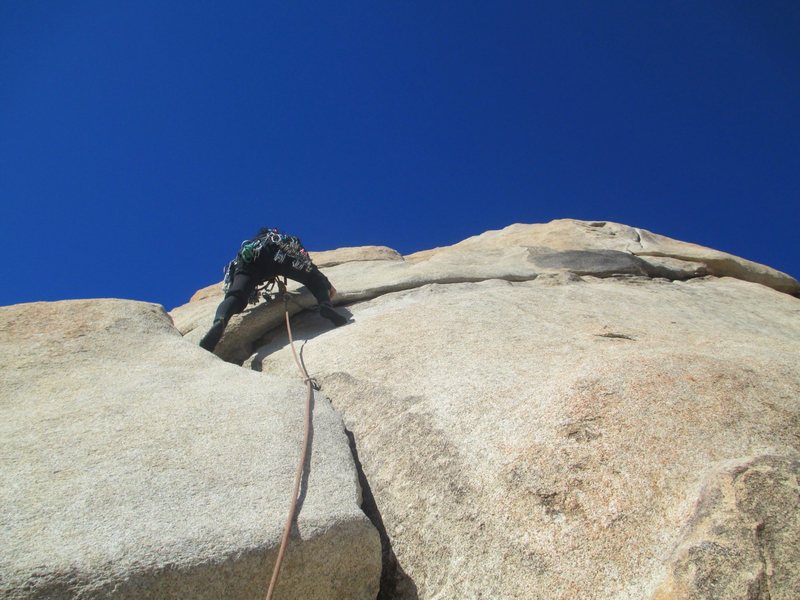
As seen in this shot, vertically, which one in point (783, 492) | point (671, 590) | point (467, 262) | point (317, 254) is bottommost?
point (671, 590)

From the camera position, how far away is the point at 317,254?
11.7 meters

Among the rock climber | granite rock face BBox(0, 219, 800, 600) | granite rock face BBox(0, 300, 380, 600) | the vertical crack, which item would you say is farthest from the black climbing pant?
the vertical crack

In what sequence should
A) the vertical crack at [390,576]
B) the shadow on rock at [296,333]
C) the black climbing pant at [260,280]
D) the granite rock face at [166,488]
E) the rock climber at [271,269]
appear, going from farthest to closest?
the rock climber at [271,269] < the black climbing pant at [260,280] < the shadow on rock at [296,333] < the vertical crack at [390,576] < the granite rock face at [166,488]

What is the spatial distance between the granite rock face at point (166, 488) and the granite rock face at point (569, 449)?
45 cm

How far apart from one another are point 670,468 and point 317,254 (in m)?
9.50

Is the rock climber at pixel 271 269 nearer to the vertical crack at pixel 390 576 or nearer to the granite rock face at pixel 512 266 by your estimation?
the granite rock face at pixel 512 266

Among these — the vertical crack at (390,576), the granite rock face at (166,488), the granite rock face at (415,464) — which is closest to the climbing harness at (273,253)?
the granite rock face at (415,464)

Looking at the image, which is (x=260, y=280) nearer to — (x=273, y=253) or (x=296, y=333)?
(x=273, y=253)

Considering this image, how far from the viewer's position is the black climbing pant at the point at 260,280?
7.21 m

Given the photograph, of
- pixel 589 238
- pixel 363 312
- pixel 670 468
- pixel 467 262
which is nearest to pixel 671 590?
pixel 670 468

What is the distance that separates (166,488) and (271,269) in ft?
16.4

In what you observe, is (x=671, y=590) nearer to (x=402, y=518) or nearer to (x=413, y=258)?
(x=402, y=518)

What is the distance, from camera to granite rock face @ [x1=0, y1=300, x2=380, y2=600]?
2.51 meters

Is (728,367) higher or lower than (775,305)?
lower
